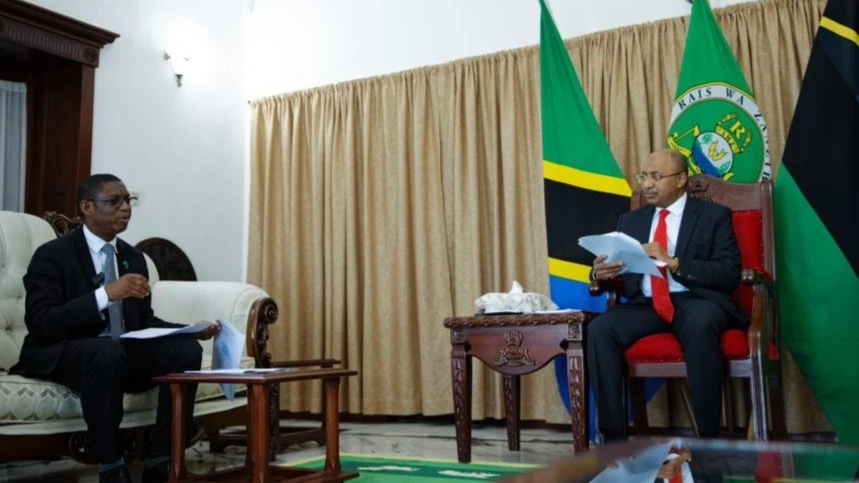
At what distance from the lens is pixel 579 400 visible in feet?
9.82

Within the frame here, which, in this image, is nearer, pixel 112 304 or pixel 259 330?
pixel 112 304

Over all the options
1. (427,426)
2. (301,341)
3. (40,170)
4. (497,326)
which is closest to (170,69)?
(40,170)

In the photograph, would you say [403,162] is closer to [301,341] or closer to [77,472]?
[301,341]

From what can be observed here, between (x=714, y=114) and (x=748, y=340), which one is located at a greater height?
(x=714, y=114)

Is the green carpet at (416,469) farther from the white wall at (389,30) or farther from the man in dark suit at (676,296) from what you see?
the white wall at (389,30)

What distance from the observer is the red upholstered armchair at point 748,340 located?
109 inches

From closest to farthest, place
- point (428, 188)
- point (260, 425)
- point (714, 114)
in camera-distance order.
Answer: point (260, 425)
point (714, 114)
point (428, 188)

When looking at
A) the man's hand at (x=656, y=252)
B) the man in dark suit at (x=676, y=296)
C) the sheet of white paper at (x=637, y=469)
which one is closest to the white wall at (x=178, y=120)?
the man in dark suit at (x=676, y=296)

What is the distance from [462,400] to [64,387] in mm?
1434

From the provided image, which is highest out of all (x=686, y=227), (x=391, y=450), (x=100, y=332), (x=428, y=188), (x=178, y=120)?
(x=178, y=120)

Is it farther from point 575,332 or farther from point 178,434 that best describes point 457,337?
point 178,434

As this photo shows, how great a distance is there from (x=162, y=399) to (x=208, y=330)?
280 mm

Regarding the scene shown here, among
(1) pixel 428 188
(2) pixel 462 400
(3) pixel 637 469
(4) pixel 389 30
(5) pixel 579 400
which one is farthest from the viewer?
(4) pixel 389 30

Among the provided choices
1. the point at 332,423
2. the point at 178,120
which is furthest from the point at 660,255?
the point at 178,120
